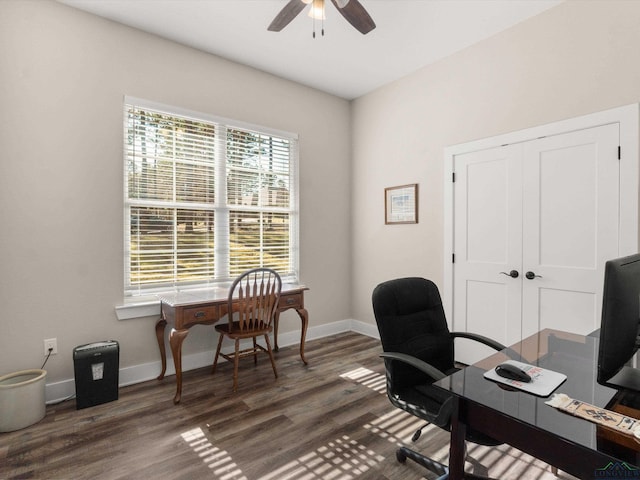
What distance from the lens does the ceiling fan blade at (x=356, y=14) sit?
2.13 m

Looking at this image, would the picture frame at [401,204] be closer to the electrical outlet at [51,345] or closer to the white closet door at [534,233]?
the white closet door at [534,233]

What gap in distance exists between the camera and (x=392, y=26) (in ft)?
9.48

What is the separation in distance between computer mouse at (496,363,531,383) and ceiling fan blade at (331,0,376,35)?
86.1 inches

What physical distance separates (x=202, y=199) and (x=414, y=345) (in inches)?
96.6

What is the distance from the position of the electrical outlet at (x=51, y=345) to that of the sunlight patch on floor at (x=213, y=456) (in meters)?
1.30

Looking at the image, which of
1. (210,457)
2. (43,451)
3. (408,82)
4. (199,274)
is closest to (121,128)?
(199,274)

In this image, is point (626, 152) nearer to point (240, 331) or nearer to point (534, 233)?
point (534, 233)

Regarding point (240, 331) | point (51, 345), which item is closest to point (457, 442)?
point (240, 331)

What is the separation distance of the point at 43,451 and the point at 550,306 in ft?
12.1

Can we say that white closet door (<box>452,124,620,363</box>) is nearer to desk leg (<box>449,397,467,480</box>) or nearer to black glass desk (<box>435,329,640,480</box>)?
black glass desk (<box>435,329,640,480</box>)

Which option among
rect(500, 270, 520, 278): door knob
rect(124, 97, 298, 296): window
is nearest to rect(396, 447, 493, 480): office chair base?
rect(500, 270, 520, 278): door knob

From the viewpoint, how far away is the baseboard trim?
2.58 meters

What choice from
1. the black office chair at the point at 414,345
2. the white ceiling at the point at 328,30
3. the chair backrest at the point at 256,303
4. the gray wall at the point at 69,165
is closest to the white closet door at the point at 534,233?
the white ceiling at the point at 328,30

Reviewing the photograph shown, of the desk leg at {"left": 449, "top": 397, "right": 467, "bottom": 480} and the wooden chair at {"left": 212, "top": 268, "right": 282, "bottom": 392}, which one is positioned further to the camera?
the wooden chair at {"left": 212, "top": 268, "right": 282, "bottom": 392}
